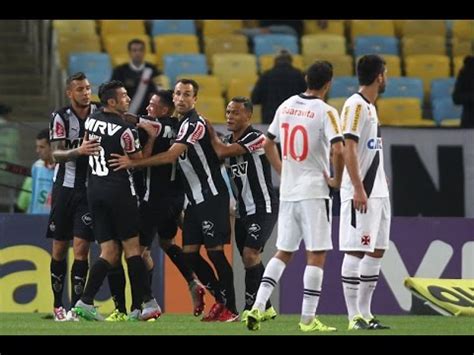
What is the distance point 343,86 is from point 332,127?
789 cm

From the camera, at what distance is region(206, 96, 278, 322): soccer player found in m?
13.4

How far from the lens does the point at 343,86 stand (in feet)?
62.9

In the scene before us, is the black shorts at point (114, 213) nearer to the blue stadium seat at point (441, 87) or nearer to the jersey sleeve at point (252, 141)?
the jersey sleeve at point (252, 141)

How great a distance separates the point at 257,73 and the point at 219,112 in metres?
1.68

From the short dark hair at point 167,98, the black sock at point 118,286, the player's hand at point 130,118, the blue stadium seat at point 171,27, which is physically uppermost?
the blue stadium seat at point 171,27

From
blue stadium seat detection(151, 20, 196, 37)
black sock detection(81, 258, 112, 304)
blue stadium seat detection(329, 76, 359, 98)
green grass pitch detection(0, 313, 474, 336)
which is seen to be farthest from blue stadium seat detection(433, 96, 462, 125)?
black sock detection(81, 258, 112, 304)

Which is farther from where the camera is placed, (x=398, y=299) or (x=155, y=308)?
(x=398, y=299)

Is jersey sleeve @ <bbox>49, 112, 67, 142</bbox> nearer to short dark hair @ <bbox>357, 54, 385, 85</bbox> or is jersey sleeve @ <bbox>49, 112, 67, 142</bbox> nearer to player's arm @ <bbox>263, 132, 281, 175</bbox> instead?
player's arm @ <bbox>263, 132, 281, 175</bbox>

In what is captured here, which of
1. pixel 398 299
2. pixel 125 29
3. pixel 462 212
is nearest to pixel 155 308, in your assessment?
pixel 398 299

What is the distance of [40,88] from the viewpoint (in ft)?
64.8

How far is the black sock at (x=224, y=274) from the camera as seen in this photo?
42.9ft

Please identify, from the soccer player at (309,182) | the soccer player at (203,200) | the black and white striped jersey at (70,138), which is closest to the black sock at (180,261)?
the soccer player at (203,200)

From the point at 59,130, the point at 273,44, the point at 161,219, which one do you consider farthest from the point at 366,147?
the point at 273,44

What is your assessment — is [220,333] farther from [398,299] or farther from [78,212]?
[398,299]
